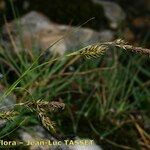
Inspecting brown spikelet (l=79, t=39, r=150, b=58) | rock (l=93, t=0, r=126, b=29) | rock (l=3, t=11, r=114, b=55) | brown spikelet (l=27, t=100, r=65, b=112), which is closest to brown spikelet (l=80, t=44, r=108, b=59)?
brown spikelet (l=79, t=39, r=150, b=58)

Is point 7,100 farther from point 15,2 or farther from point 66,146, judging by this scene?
point 15,2

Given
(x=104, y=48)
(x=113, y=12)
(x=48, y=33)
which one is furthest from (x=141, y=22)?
(x=104, y=48)

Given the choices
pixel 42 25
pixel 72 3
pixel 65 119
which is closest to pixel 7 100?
pixel 65 119

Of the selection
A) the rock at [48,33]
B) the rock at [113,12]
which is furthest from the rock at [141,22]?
the rock at [48,33]

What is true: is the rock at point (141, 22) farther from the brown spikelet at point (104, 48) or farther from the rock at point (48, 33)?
the brown spikelet at point (104, 48)

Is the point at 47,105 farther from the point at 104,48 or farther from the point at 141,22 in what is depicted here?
the point at 141,22

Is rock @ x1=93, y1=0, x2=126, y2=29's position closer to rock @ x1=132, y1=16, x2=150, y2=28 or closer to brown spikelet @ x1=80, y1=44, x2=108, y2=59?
rock @ x1=132, y1=16, x2=150, y2=28
